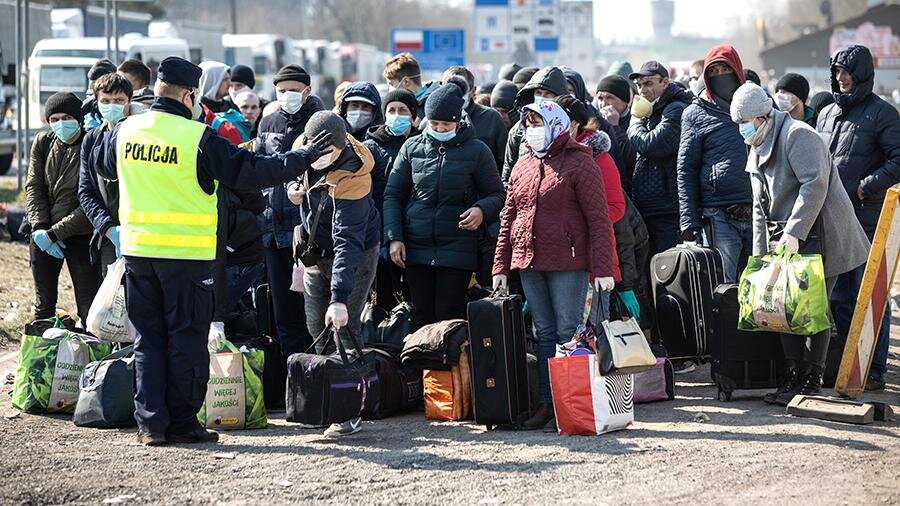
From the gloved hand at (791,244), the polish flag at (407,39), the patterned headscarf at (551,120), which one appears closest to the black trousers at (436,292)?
the patterned headscarf at (551,120)

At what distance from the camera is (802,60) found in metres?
74.8

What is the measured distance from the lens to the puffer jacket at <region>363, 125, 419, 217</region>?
9375mm

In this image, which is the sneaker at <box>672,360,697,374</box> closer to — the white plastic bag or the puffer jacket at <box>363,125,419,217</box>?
the puffer jacket at <box>363,125,419,217</box>

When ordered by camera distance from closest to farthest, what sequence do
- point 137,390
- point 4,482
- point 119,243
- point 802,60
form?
point 4,482
point 137,390
point 119,243
point 802,60

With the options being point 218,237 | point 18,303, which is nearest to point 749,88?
point 218,237

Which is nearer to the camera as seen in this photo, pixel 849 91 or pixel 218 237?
pixel 218 237

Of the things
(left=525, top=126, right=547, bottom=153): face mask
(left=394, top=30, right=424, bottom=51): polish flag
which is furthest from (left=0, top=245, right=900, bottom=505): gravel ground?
(left=394, top=30, right=424, bottom=51): polish flag

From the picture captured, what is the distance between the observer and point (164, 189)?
7535 mm

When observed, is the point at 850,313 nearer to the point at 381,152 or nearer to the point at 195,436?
the point at 381,152

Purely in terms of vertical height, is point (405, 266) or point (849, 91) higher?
point (849, 91)

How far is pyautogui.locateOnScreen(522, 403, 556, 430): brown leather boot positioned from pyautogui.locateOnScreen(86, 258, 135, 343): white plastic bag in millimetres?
2397

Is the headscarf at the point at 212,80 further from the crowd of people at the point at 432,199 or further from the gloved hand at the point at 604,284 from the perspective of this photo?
the gloved hand at the point at 604,284

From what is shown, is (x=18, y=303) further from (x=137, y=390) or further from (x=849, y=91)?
(x=849, y=91)

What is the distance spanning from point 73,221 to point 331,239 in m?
2.21
